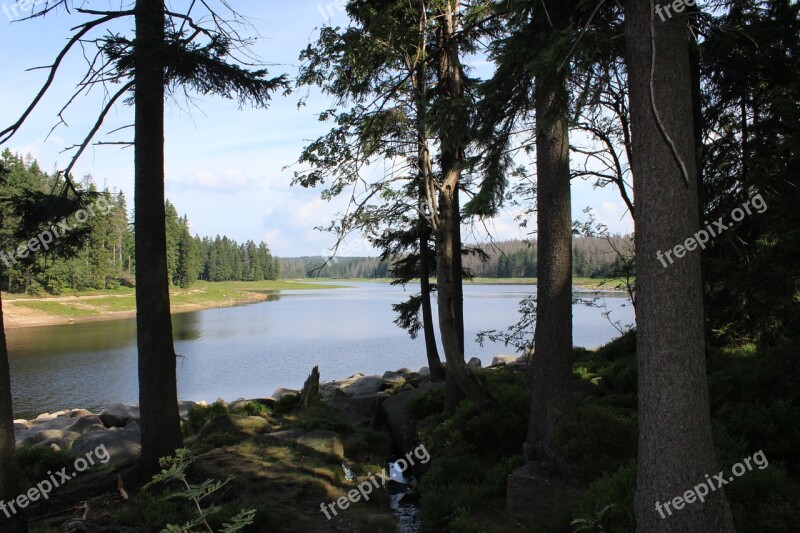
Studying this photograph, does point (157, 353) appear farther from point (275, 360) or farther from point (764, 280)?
point (275, 360)

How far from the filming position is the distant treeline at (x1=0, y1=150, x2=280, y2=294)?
8.26 meters

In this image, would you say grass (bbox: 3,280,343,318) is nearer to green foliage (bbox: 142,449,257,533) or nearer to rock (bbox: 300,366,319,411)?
rock (bbox: 300,366,319,411)

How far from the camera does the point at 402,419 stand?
11211 mm

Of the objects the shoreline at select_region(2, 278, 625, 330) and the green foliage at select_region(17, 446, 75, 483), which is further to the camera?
the shoreline at select_region(2, 278, 625, 330)

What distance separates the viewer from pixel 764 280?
7.19m

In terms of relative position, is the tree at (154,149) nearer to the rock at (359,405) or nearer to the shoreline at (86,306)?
the rock at (359,405)

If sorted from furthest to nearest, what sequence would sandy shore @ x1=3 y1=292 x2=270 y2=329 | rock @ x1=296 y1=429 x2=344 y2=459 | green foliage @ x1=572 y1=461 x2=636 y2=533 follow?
sandy shore @ x1=3 y1=292 x2=270 y2=329 → rock @ x1=296 y1=429 x2=344 y2=459 → green foliage @ x1=572 y1=461 x2=636 y2=533

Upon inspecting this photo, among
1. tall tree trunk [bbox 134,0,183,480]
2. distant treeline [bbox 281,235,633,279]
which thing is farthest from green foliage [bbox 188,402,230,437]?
distant treeline [bbox 281,235,633,279]

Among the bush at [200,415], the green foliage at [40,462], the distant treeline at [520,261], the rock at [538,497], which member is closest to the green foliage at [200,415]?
the bush at [200,415]

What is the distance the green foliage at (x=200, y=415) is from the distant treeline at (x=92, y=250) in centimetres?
403

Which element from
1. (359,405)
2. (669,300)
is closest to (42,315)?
(359,405)

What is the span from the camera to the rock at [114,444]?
9.62 meters

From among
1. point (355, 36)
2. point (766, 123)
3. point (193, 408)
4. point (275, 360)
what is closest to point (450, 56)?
point (355, 36)

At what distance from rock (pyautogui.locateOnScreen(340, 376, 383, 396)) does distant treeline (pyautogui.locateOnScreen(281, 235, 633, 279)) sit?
3102 millimetres
